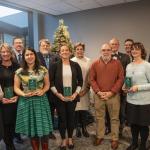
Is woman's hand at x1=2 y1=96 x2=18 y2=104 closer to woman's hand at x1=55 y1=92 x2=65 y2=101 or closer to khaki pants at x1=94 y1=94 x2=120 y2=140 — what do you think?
woman's hand at x1=55 y1=92 x2=65 y2=101

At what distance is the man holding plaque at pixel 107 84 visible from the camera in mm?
3180

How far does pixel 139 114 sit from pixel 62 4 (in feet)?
13.5

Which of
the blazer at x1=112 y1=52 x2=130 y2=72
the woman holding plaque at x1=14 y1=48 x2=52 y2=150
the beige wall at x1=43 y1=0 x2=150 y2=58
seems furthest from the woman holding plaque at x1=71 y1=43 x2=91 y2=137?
the beige wall at x1=43 y1=0 x2=150 y2=58

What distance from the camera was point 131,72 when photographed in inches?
116

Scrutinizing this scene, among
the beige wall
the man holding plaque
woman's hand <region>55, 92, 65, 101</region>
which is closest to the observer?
woman's hand <region>55, 92, 65, 101</region>

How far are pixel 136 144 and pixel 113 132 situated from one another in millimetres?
340

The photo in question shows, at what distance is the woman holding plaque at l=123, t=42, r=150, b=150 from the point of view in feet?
9.36

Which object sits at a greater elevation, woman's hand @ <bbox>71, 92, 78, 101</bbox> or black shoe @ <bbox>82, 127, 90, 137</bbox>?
woman's hand @ <bbox>71, 92, 78, 101</bbox>

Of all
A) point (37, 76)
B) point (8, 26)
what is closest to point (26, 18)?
point (8, 26)

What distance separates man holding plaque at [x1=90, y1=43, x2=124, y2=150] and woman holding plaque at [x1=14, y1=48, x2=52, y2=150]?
2.54 ft

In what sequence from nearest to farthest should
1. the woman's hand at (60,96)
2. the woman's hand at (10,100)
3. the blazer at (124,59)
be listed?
the woman's hand at (10,100), the woman's hand at (60,96), the blazer at (124,59)

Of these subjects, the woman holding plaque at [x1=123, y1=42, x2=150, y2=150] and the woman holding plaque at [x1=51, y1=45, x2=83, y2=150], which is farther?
the woman holding plaque at [x1=51, y1=45, x2=83, y2=150]

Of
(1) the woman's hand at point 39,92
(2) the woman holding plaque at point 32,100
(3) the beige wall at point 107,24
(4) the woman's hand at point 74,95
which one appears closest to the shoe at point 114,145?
(4) the woman's hand at point 74,95

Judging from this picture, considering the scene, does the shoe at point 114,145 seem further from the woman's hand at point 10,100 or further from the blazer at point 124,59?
the woman's hand at point 10,100
